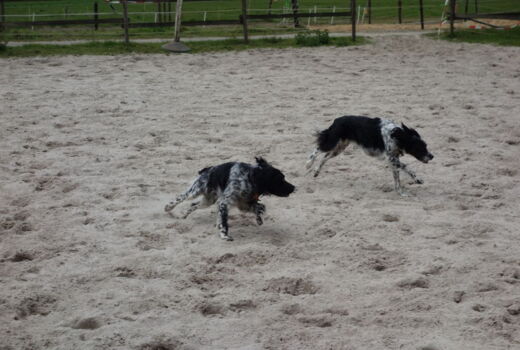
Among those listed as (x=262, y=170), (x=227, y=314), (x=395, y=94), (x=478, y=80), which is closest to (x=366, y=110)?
(x=395, y=94)

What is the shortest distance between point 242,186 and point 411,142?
94.2 inches

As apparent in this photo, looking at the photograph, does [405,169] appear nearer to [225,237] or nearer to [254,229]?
[254,229]

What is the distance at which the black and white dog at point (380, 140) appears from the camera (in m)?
8.62

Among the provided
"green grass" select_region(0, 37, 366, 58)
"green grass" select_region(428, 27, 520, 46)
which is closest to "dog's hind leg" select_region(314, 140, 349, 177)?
"green grass" select_region(0, 37, 366, 58)

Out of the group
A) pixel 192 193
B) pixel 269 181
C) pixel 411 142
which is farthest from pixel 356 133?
pixel 192 193

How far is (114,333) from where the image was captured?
5.27 meters

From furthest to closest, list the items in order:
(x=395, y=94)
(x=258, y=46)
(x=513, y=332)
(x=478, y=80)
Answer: (x=258, y=46) → (x=478, y=80) → (x=395, y=94) → (x=513, y=332)

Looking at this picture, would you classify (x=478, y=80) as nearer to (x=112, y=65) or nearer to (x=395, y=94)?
(x=395, y=94)

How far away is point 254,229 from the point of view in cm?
748

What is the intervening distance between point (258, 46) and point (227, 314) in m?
15.8

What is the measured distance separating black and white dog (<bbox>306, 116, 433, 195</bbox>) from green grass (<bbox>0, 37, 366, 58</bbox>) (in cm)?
1135

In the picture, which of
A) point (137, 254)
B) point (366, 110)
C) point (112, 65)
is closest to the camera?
point (137, 254)

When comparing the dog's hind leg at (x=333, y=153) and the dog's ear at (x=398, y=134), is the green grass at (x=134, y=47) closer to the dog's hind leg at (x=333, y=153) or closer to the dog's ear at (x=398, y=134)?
the dog's hind leg at (x=333, y=153)

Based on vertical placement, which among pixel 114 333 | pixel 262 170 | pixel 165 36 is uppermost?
pixel 165 36
